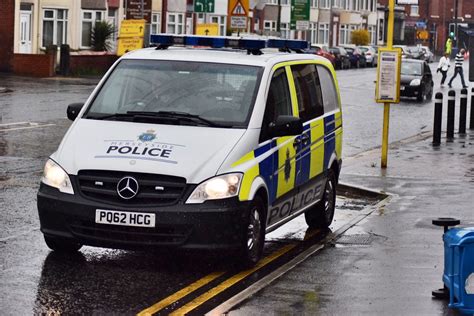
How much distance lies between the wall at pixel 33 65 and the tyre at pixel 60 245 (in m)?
36.2

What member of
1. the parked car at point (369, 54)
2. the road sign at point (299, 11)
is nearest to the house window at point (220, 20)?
the road sign at point (299, 11)

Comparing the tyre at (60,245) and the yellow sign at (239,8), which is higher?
the yellow sign at (239,8)

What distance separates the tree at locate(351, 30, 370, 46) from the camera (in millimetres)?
102625

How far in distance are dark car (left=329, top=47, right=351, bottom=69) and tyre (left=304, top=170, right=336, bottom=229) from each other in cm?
6170

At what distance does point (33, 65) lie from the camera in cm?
4681

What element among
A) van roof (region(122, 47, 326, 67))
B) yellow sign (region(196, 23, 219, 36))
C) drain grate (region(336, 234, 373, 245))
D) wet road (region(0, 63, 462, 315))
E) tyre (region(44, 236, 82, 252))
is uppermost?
van roof (region(122, 47, 326, 67))

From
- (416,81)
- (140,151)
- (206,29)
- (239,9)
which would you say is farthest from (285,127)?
(206,29)

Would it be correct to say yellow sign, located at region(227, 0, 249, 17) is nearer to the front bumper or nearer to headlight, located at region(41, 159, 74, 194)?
headlight, located at region(41, 159, 74, 194)

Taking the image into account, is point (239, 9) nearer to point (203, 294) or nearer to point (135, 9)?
point (135, 9)

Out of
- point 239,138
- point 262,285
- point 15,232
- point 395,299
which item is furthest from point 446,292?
point 15,232

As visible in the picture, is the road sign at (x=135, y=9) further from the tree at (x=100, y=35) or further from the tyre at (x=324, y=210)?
the tyre at (x=324, y=210)

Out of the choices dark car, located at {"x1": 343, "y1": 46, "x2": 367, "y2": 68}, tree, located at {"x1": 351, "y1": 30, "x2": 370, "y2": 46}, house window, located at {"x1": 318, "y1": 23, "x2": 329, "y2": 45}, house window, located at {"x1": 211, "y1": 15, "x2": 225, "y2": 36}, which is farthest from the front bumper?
tree, located at {"x1": 351, "y1": 30, "x2": 370, "y2": 46}

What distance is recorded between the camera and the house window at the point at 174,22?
66.5 meters

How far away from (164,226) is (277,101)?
2.08m
